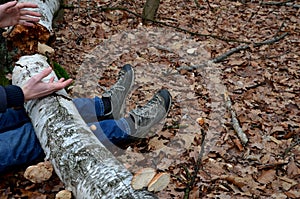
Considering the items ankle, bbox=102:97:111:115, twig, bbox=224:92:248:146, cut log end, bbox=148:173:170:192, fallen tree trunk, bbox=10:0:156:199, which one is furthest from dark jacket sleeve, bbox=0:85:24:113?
twig, bbox=224:92:248:146

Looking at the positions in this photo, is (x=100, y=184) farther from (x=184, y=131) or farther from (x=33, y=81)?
(x=184, y=131)

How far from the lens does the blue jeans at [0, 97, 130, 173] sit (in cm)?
271

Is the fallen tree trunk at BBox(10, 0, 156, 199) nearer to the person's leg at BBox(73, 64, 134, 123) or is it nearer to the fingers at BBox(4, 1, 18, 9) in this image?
the person's leg at BBox(73, 64, 134, 123)

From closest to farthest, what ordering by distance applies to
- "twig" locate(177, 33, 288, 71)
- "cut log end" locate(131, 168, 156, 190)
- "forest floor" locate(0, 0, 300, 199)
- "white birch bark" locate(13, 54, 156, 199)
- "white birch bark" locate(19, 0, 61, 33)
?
"cut log end" locate(131, 168, 156, 190)
"white birch bark" locate(13, 54, 156, 199)
"forest floor" locate(0, 0, 300, 199)
"white birch bark" locate(19, 0, 61, 33)
"twig" locate(177, 33, 288, 71)

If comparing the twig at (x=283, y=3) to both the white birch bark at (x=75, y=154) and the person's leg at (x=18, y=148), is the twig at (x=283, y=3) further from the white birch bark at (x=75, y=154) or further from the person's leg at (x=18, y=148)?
Result: the person's leg at (x=18, y=148)

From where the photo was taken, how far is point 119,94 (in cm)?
352

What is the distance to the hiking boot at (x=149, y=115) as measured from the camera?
3193 mm

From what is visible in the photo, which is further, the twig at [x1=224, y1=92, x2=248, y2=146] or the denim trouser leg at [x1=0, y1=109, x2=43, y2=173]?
the twig at [x1=224, y1=92, x2=248, y2=146]

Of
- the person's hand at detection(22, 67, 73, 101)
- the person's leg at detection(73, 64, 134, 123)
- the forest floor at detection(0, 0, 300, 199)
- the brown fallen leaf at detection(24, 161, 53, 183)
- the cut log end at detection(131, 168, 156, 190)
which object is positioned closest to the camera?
the cut log end at detection(131, 168, 156, 190)

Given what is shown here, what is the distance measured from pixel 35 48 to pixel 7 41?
0.32 meters

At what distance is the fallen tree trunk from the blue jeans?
0.13 m

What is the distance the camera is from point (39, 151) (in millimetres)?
2809

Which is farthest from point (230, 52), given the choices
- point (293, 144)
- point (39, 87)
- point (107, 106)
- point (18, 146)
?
point (18, 146)


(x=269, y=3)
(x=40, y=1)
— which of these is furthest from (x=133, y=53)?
(x=269, y=3)
